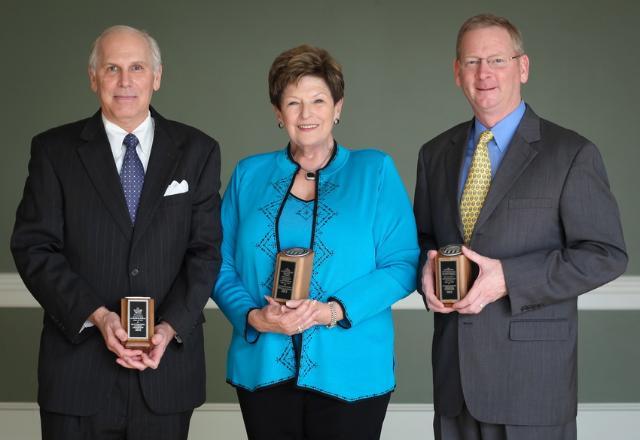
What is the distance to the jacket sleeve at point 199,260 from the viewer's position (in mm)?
2852

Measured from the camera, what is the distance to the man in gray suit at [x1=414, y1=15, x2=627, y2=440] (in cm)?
282

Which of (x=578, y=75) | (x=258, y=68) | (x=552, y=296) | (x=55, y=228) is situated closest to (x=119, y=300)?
(x=55, y=228)

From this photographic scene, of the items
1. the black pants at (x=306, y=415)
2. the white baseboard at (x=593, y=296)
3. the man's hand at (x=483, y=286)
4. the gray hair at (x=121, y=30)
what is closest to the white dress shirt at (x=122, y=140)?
the gray hair at (x=121, y=30)

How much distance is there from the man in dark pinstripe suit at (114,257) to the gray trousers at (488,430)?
817 millimetres

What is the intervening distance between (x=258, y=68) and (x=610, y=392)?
2666 millimetres

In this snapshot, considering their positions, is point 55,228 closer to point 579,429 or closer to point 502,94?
point 502,94

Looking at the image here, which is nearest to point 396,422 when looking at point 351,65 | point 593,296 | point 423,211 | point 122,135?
point 593,296

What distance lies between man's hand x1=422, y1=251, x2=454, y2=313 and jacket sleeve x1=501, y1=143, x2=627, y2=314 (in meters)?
0.21

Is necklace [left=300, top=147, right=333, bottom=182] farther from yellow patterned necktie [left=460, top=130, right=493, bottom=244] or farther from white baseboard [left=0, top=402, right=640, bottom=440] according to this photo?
white baseboard [left=0, top=402, right=640, bottom=440]

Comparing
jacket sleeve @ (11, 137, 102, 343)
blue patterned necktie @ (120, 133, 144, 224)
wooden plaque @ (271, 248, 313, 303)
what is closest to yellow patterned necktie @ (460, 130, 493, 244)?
wooden plaque @ (271, 248, 313, 303)

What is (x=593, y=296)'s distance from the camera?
5.12 metres

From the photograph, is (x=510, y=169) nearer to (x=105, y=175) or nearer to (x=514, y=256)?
(x=514, y=256)

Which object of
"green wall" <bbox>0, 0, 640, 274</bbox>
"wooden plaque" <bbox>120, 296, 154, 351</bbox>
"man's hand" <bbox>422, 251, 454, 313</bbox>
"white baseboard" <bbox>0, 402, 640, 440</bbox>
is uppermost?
"green wall" <bbox>0, 0, 640, 274</bbox>

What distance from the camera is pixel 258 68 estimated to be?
16.8ft
